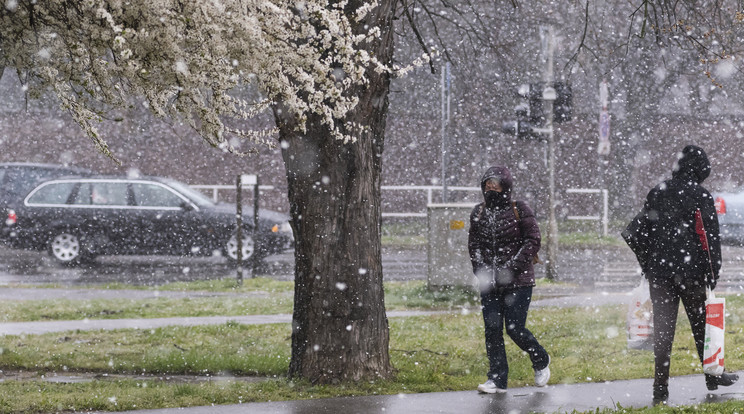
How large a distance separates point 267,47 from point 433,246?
7.74 meters

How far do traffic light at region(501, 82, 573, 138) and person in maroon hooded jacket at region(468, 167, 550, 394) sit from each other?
27.7 ft

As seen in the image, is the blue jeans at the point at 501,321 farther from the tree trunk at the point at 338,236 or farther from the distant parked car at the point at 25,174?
the distant parked car at the point at 25,174

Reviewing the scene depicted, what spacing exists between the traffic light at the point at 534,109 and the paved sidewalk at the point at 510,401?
27.1 ft

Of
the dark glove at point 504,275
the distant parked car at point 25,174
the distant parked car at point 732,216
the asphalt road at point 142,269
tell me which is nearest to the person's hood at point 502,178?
the dark glove at point 504,275

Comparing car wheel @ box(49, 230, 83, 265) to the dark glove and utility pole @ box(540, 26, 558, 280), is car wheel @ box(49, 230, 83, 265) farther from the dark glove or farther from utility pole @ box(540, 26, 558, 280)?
A: the dark glove

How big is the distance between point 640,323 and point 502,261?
1194 mm

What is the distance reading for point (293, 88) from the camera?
6.66 meters

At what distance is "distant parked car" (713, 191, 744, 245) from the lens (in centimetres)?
2195

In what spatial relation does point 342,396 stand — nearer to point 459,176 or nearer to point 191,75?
point 191,75

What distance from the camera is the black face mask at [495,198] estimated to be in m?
7.33

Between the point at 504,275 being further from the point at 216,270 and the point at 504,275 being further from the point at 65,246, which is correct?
the point at 65,246

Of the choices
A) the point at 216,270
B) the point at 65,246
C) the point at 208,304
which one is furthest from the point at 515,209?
the point at 65,246

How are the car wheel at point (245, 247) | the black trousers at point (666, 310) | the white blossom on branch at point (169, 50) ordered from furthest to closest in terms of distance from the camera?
the car wheel at point (245, 247)
the black trousers at point (666, 310)
the white blossom on branch at point (169, 50)

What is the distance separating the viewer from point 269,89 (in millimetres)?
6438
